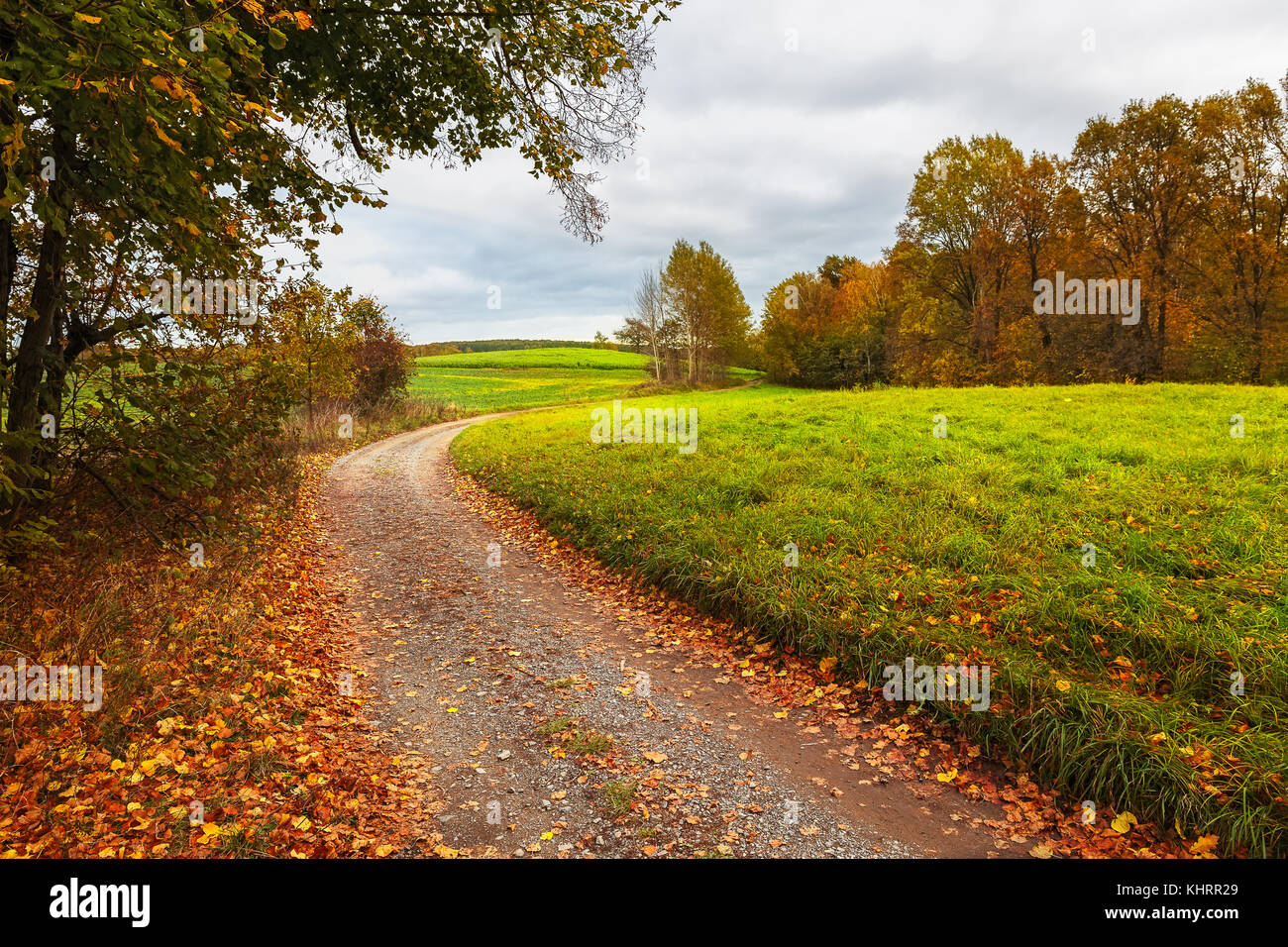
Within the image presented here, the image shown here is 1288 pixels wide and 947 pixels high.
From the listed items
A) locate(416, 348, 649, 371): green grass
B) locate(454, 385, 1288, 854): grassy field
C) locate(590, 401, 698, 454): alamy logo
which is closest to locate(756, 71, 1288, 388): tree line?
locate(454, 385, 1288, 854): grassy field

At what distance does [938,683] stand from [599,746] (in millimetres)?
2980

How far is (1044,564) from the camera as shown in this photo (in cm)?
667

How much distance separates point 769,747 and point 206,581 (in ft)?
22.2

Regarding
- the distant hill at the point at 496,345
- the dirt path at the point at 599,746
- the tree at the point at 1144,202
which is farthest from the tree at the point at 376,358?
the distant hill at the point at 496,345

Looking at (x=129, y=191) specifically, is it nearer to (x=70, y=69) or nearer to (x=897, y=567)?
(x=70, y=69)

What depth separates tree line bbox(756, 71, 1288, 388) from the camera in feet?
79.9

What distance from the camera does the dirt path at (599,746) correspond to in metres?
4.03

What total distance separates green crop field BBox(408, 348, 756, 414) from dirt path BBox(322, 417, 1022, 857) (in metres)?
32.4

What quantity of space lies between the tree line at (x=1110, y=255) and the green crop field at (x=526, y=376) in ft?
83.7

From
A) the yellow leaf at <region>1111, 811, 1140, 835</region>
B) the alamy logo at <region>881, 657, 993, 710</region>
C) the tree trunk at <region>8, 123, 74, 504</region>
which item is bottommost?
the yellow leaf at <region>1111, 811, 1140, 835</region>

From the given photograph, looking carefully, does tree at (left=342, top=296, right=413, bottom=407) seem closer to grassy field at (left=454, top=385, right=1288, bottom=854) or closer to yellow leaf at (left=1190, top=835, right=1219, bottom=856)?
grassy field at (left=454, top=385, right=1288, bottom=854)
